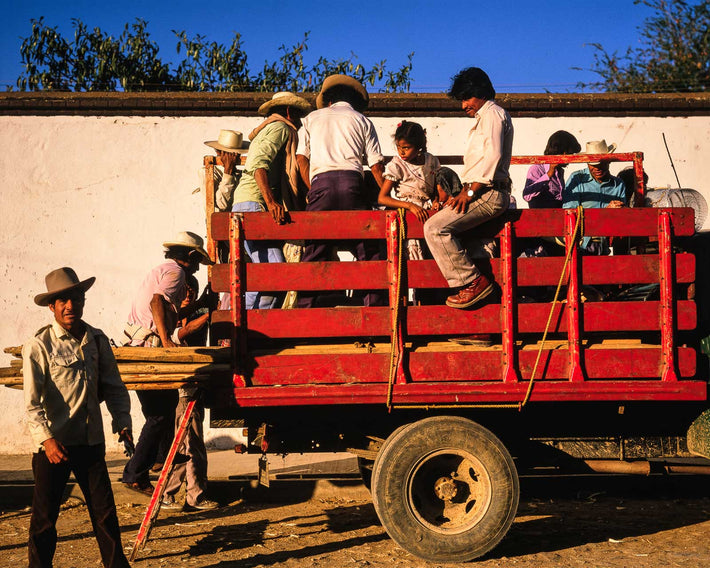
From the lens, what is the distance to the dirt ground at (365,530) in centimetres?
473

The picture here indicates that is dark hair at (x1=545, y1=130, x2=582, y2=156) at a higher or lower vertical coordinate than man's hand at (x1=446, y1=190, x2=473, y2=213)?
higher

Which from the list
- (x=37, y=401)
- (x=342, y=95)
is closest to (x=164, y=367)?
(x=37, y=401)

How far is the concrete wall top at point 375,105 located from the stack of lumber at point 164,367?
4.79 metres

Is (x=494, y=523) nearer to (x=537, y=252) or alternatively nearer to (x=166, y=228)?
(x=537, y=252)

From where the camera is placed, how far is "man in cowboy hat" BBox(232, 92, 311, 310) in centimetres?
542

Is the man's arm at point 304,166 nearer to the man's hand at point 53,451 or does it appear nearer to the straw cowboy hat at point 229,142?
the straw cowboy hat at point 229,142

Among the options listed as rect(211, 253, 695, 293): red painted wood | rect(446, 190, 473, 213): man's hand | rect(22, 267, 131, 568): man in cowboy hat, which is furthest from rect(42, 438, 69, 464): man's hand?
rect(446, 190, 473, 213): man's hand

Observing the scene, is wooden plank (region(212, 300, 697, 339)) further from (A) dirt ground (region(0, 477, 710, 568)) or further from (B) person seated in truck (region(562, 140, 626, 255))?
(B) person seated in truck (region(562, 140, 626, 255))

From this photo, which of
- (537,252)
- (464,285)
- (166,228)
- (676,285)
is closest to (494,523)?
(464,285)

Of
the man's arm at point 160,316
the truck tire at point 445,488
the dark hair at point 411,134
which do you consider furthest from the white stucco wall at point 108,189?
the truck tire at point 445,488

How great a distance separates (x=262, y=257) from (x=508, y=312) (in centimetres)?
175

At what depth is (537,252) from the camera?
5.97 m

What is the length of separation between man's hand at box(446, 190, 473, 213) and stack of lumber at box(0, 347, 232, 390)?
1.59 m

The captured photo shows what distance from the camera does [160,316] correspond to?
5.65m
